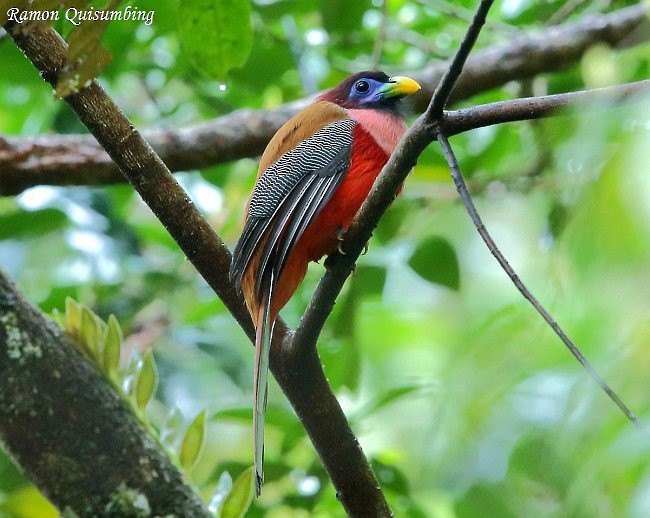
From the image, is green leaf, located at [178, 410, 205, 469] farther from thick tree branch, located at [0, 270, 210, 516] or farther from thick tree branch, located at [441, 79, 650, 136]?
thick tree branch, located at [441, 79, 650, 136]

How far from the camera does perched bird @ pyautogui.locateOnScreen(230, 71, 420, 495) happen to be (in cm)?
260

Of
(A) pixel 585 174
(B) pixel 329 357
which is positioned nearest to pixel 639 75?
(B) pixel 329 357

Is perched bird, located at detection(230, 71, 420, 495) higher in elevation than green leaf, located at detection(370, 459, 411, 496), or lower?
higher

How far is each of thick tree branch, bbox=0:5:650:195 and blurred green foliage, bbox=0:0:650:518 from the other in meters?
0.25

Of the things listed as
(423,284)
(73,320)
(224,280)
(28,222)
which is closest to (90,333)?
(73,320)

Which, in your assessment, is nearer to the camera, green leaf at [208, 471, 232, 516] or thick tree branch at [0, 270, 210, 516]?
thick tree branch at [0, 270, 210, 516]

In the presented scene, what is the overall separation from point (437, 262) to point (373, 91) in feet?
2.45

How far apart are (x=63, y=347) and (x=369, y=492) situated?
3.31 feet

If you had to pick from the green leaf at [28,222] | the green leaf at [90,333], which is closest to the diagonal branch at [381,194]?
the green leaf at [90,333]

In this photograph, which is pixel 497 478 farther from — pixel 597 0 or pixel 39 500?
pixel 597 0

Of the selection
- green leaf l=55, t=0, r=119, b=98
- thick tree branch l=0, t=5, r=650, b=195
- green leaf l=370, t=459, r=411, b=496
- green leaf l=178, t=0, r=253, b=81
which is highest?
thick tree branch l=0, t=5, r=650, b=195

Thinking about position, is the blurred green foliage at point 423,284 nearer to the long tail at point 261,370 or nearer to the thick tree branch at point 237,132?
the thick tree branch at point 237,132

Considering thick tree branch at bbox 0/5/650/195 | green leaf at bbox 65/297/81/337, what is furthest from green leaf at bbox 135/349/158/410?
thick tree branch at bbox 0/5/650/195

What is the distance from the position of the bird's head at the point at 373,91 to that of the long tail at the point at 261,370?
130cm
